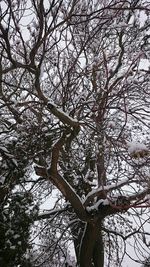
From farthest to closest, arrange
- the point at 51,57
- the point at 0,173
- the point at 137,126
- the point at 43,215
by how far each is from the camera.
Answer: the point at 43,215
the point at 51,57
the point at 137,126
the point at 0,173

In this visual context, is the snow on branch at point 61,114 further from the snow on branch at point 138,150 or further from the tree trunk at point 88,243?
the snow on branch at point 138,150

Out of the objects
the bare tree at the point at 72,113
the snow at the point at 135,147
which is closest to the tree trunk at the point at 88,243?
the bare tree at the point at 72,113

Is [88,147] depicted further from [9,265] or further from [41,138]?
[9,265]

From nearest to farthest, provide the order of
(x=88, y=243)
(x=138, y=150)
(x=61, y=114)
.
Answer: (x=138, y=150), (x=61, y=114), (x=88, y=243)

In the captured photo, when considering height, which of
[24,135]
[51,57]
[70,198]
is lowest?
[70,198]

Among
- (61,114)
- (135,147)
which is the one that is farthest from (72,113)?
(135,147)

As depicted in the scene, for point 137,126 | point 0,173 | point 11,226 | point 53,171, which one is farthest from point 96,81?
point 11,226

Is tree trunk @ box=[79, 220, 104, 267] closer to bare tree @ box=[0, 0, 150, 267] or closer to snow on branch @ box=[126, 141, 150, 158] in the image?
bare tree @ box=[0, 0, 150, 267]

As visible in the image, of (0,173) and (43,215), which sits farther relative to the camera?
(43,215)

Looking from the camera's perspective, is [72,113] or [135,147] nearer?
[135,147]

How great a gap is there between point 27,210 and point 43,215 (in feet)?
8.36

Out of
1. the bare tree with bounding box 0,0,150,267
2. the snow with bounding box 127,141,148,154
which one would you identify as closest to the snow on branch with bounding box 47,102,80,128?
the bare tree with bounding box 0,0,150,267

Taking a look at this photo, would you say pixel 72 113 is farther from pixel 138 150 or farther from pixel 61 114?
pixel 138 150

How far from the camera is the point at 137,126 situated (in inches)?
250
